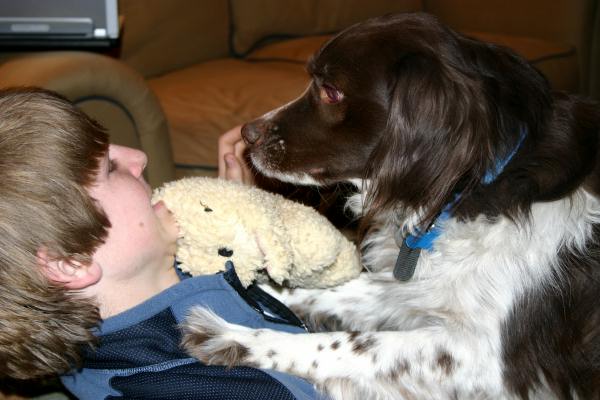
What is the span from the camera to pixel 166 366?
4.66 feet

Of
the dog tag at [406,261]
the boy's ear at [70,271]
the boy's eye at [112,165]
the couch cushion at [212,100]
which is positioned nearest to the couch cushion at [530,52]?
the couch cushion at [212,100]

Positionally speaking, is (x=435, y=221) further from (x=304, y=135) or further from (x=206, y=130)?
(x=206, y=130)

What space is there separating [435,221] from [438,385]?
15.2 inches

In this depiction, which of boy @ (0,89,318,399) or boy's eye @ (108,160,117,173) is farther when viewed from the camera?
boy's eye @ (108,160,117,173)

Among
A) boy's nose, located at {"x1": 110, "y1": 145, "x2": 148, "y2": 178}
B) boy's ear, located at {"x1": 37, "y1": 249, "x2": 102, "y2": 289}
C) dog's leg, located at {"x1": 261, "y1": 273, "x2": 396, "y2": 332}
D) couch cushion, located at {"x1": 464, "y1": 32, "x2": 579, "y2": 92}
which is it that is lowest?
couch cushion, located at {"x1": 464, "y1": 32, "x2": 579, "y2": 92}

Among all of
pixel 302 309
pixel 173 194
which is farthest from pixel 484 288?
pixel 173 194

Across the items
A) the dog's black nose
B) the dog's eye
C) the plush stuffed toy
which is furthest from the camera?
the dog's black nose

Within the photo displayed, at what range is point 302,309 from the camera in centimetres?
206

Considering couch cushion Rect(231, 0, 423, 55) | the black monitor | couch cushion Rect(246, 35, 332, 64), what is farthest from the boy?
couch cushion Rect(231, 0, 423, 55)

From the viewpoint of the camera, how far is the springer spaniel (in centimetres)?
159

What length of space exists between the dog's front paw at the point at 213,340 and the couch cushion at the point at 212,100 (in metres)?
1.61

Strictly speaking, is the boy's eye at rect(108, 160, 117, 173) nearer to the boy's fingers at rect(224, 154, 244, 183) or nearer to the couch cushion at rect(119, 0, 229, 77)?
the boy's fingers at rect(224, 154, 244, 183)

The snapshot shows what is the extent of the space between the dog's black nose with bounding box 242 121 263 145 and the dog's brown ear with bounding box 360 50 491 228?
17.2 inches

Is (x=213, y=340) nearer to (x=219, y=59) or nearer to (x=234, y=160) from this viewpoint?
(x=234, y=160)
